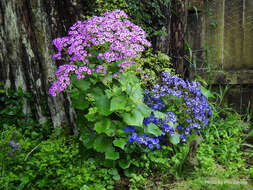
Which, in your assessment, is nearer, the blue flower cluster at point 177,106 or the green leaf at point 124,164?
the green leaf at point 124,164

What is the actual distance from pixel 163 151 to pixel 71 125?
4.41ft

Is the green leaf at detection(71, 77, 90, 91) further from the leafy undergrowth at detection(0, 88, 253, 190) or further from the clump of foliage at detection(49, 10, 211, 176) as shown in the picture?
the leafy undergrowth at detection(0, 88, 253, 190)

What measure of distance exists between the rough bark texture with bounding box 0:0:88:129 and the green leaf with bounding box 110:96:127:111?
4.46 feet

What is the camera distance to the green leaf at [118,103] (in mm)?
2049

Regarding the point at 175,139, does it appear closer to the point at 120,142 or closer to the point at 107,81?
the point at 120,142

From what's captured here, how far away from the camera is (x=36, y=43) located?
3.24m

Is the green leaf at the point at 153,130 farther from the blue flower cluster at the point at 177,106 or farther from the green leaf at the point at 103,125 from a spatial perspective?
the green leaf at the point at 103,125

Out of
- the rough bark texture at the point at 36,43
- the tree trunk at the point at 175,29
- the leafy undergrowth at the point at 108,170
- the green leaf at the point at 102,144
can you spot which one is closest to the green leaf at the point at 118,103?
the green leaf at the point at 102,144

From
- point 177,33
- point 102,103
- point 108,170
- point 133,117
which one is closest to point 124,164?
point 108,170

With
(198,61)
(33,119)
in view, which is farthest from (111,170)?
(198,61)

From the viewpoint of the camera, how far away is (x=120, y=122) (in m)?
2.27

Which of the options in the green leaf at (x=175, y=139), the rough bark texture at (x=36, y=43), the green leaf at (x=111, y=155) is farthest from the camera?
the rough bark texture at (x=36, y=43)

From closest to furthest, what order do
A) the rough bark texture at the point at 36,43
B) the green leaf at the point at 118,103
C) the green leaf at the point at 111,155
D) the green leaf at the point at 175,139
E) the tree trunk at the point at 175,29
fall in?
the green leaf at the point at 118,103, the green leaf at the point at 111,155, the green leaf at the point at 175,139, the rough bark texture at the point at 36,43, the tree trunk at the point at 175,29

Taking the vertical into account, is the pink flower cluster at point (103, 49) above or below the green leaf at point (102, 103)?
above
